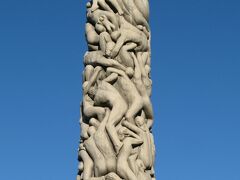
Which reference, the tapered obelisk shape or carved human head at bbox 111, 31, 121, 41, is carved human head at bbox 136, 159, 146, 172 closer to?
the tapered obelisk shape

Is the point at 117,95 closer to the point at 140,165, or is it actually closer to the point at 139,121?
the point at 139,121

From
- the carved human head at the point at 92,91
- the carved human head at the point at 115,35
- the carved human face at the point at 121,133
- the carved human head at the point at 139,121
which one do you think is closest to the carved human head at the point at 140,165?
the carved human face at the point at 121,133

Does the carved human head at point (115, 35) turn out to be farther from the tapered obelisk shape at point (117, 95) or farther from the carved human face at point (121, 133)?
the carved human face at point (121, 133)

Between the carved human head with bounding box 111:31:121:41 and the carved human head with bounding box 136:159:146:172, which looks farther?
the carved human head with bounding box 111:31:121:41

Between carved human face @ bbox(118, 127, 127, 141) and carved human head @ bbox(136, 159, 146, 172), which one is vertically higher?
carved human face @ bbox(118, 127, 127, 141)

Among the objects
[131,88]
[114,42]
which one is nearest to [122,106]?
[131,88]

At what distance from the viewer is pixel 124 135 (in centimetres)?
1152

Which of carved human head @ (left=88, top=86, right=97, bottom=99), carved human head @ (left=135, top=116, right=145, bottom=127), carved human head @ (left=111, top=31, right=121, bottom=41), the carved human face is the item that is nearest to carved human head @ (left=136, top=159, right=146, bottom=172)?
the carved human face

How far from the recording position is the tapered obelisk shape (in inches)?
447

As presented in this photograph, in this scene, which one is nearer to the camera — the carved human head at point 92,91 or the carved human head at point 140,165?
the carved human head at point 140,165

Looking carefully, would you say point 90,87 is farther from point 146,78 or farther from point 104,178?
point 104,178

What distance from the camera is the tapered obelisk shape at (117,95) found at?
447 inches

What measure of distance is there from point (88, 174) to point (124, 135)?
984 millimetres

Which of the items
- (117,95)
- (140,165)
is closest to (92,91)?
(117,95)
